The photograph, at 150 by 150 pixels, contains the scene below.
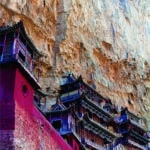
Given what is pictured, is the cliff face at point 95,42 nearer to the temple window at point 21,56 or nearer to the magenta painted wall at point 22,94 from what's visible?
the temple window at point 21,56

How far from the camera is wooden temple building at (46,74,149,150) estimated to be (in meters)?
19.7

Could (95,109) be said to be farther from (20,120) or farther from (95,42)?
(20,120)

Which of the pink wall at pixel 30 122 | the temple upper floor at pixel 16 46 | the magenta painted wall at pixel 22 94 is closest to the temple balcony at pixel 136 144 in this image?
the pink wall at pixel 30 122

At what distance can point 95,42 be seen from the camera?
32.4 meters

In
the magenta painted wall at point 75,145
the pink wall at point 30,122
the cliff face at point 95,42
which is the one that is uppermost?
the cliff face at point 95,42

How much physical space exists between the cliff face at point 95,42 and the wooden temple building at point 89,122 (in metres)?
2.15

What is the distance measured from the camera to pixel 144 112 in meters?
36.1

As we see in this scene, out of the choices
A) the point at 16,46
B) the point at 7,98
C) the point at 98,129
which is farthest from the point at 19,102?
the point at 98,129

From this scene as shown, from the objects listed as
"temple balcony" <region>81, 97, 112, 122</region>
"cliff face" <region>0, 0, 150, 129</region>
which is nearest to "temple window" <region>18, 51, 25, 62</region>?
"temple balcony" <region>81, 97, 112, 122</region>

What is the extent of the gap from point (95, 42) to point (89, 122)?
1103cm

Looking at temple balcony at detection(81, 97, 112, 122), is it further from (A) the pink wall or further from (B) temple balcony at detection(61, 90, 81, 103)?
(A) the pink wall

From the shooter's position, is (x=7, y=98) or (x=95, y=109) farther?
(x=95, y=109)

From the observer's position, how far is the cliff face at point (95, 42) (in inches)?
1081

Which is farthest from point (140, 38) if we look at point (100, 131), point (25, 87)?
point (25, 87)
